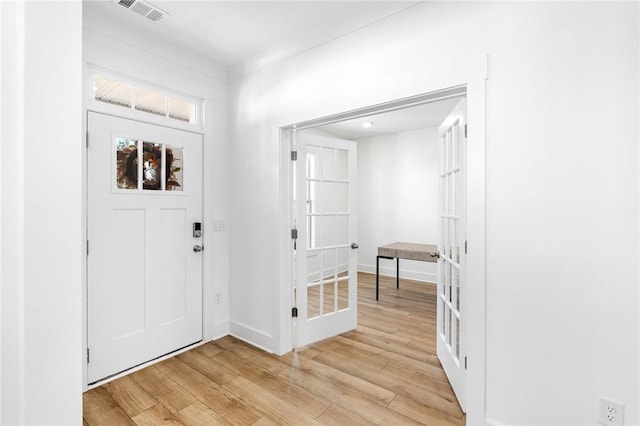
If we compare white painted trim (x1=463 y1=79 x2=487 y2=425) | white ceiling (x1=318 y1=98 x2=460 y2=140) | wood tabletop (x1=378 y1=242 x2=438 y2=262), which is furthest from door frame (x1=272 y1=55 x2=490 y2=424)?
wood tabletop (x1=378 y1=242 x2=438 y2=262)

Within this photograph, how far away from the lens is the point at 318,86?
2.49 m

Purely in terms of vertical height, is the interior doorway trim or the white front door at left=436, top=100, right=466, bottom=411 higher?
the interior doorway trim

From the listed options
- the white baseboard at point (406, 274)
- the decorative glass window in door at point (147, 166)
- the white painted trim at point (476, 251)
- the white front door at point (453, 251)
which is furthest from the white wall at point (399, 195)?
the decorative glass window in door at point (147, 166)

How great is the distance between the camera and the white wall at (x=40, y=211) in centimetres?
73

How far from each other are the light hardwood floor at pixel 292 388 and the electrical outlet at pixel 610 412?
0.70m

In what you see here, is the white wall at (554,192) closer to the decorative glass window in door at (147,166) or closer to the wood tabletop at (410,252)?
the decorative glass window in door at (147,166)

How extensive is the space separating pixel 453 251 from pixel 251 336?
6.32ft

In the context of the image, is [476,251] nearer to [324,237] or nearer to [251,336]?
[324,237]

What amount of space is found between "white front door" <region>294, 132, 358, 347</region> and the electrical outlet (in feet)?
6.50

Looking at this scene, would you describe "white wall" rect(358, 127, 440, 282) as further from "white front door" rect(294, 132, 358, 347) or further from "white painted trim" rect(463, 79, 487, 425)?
"white painted trim" rect(463, 79, 487, 425)

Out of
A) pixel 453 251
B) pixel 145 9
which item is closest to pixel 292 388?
pixel 453 251

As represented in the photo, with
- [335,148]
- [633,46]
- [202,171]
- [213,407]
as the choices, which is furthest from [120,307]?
[633,46]

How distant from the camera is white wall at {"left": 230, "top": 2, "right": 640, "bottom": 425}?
56.2 inches

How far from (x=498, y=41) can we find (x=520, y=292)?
4.36 feet
